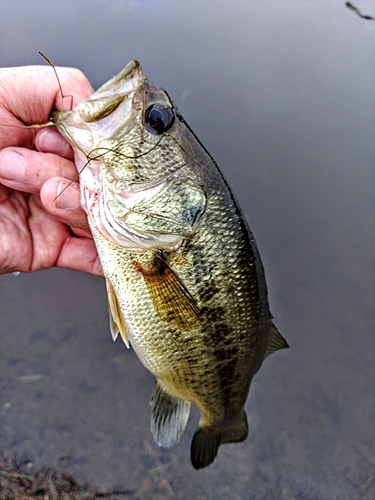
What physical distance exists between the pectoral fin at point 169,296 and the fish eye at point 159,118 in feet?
1.64

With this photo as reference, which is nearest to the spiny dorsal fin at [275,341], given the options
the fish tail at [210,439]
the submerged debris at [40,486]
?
the fish tail at [210,439]

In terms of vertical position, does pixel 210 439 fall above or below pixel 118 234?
below

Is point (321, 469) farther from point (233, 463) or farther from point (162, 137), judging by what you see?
point (162, 137)

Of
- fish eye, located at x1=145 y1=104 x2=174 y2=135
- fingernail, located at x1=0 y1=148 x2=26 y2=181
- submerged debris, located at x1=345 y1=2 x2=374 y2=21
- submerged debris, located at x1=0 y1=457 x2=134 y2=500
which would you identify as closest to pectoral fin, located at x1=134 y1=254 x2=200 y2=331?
fish eye, located at x1=145 y1=104 x2=174 y2=135

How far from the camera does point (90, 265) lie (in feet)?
7.28

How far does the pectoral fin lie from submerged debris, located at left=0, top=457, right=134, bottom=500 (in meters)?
2.06

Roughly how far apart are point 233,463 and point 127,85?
2967mm

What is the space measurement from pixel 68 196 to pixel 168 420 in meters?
1.23

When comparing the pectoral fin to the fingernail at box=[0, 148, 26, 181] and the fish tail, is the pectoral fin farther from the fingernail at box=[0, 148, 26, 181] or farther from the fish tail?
the fish tail

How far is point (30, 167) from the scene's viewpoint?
5.47 ft

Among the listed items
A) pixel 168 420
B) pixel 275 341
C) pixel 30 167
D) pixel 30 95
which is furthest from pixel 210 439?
pixel 30 95

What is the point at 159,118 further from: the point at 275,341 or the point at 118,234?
the point at 275,341

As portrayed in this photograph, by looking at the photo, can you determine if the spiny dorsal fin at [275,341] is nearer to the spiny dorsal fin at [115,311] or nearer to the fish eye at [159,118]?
the spiny dorsal fin at [115,311]

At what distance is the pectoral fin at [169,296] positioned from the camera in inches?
61.9
